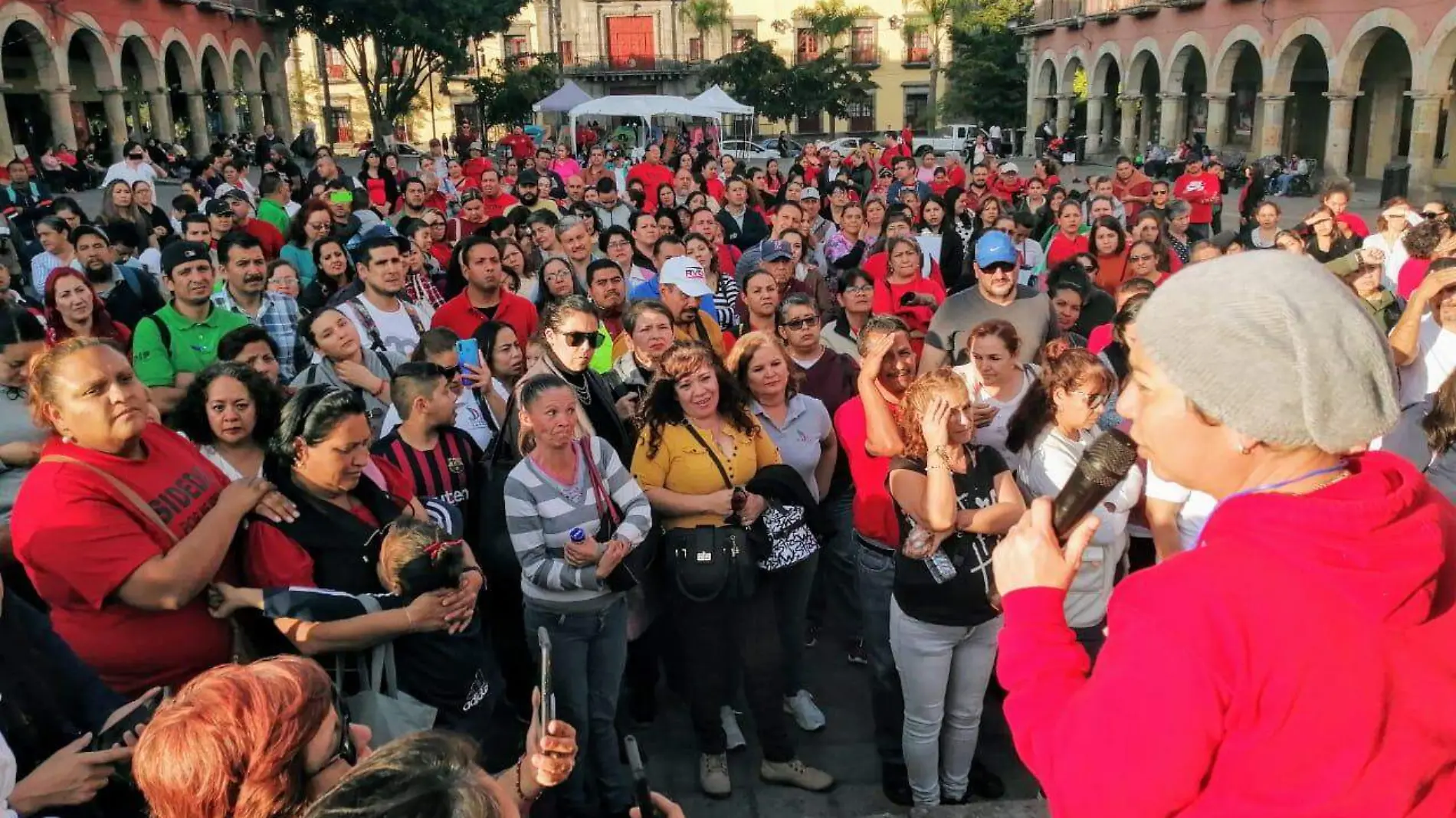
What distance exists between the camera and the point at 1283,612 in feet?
3.96

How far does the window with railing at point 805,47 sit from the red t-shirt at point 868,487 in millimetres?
51988

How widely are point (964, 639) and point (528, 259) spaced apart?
16.0 feet

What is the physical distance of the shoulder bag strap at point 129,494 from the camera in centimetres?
258

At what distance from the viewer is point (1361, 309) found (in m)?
1.27

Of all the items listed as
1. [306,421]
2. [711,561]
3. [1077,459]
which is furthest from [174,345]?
[1077,459]

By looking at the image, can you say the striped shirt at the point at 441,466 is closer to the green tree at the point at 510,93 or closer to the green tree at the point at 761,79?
the green tree at the point at 510,93

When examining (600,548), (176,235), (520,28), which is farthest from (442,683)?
(520,28)

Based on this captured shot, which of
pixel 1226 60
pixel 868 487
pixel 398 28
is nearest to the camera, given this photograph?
pixel 868 487

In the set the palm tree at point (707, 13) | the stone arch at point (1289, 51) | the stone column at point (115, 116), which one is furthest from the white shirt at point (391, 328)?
the palm tree at point (707, 13)

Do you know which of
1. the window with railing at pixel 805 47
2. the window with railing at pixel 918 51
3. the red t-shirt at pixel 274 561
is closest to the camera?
the red t-shirt at pixel 274 561

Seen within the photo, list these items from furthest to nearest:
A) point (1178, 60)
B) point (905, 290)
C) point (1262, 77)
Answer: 1. point (1178, 60)
2. point (1262, 77)
3. point (905, 290)

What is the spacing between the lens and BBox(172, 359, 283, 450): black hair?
344cm

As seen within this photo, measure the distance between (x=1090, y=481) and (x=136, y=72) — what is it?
32.5 m

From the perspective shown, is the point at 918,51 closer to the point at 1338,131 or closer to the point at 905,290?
the point at 1338,131
